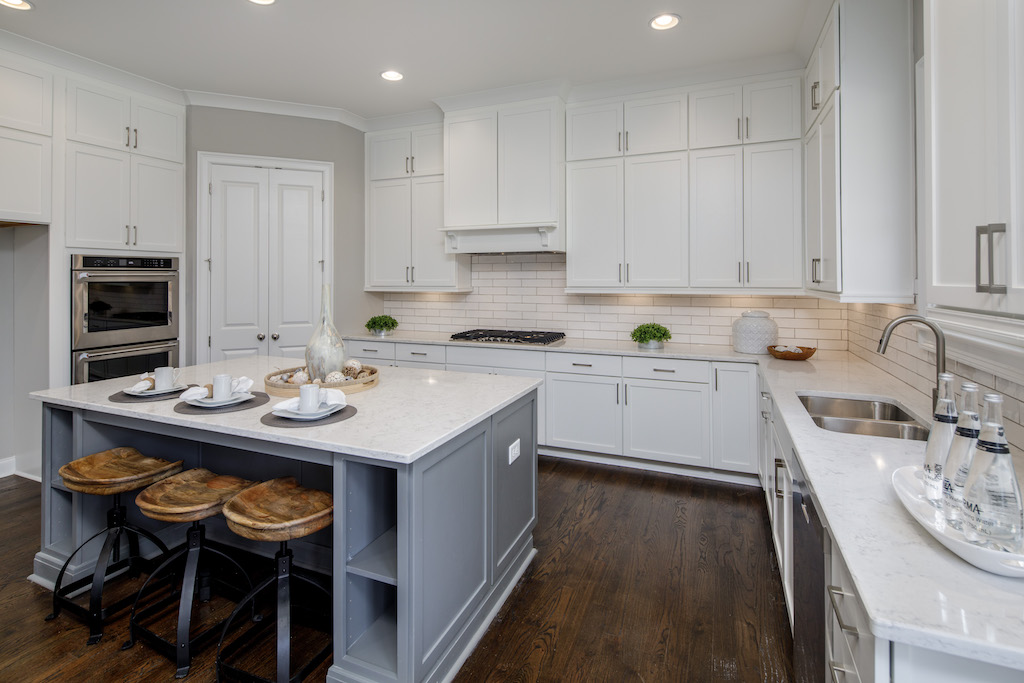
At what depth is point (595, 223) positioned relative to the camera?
4.02 meters

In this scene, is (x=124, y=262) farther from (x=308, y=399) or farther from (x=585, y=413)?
(x=585, y=413)

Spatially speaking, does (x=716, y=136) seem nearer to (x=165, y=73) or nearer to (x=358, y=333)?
(x=358, y=333)

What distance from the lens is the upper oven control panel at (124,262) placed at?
3496mm

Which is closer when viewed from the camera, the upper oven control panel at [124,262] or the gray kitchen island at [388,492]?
the gray kitchen island at [388,492]

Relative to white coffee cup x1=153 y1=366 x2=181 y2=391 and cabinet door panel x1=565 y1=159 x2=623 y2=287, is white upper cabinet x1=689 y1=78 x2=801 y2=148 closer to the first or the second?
cabinet door panel x1=565 y1=159 x2=623 y2=287

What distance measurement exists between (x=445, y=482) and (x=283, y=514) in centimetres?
52

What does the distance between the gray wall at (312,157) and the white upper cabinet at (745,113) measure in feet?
9.65

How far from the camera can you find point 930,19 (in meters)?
1.36

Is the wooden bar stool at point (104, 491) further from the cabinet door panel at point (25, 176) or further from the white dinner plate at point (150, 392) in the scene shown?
the cabinet door panel at point (25, 176)

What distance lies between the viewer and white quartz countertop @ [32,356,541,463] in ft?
5.37

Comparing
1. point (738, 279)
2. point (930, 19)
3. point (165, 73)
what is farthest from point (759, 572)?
point (165, 73)

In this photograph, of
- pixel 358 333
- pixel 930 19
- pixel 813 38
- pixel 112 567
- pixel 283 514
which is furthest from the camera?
pixel 358 333

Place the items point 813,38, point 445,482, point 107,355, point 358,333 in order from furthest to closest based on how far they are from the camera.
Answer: point 358,333
point 107,355
point 813,38
point 445,482

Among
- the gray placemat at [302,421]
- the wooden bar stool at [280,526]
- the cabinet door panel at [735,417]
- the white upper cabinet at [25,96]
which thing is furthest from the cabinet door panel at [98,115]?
the cabinet door panel at [735,417]
